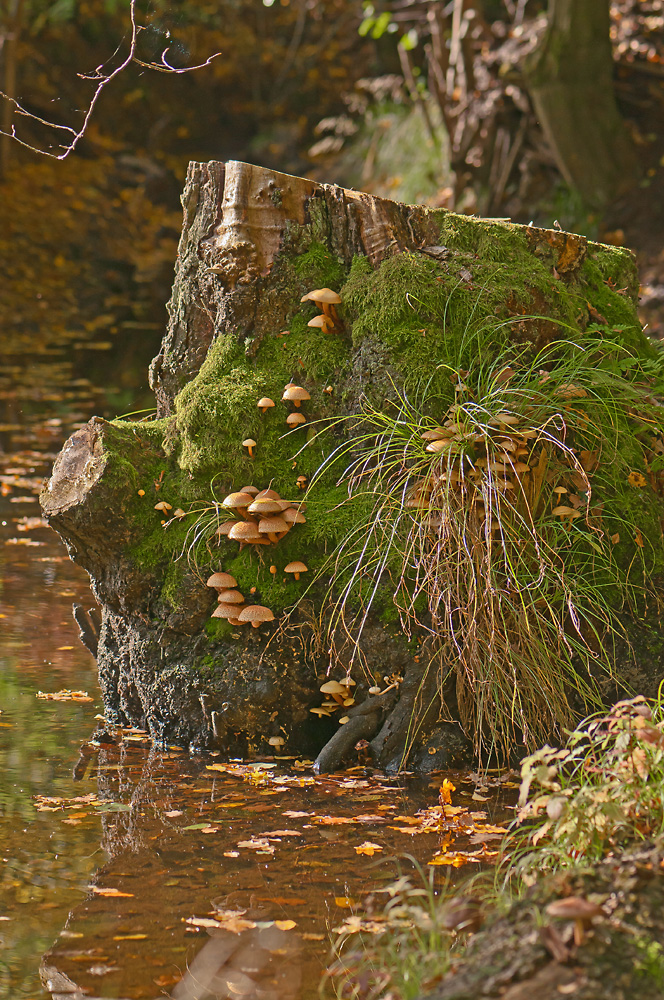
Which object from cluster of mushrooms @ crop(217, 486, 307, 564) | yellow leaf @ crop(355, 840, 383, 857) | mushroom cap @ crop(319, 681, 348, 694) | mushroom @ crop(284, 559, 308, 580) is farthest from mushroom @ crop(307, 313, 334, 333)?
yellow leaf @ crop(355, 840, 383, 857)

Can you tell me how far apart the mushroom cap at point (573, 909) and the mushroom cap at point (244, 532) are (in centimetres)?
230

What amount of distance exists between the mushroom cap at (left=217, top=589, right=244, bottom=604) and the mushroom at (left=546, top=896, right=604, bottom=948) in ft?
7.37

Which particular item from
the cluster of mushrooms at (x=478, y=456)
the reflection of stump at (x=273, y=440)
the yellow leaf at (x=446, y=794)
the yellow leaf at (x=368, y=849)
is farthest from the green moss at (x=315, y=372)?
the yellow leaf at (x=368, y=849)

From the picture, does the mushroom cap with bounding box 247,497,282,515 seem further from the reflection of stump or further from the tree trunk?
the tree trunk

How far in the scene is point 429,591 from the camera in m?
3.77

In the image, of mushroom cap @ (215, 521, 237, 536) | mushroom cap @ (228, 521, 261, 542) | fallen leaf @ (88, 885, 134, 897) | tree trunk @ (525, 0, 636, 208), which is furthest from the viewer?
tree trunk @ (525, 0, 636, 208)

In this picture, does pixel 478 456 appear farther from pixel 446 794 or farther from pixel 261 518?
pixel 446 794

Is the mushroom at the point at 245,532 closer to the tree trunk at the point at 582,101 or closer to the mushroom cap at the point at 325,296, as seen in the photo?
the mushroom cap at the point at 325,296

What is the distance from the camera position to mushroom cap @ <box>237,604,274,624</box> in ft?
13.1

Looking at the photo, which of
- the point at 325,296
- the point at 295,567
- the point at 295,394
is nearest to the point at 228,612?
the point at 295,567

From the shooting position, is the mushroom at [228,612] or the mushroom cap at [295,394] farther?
the mushroom cap at [295,394]

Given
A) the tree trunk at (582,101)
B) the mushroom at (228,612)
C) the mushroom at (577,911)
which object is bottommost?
the mushroom at (577,911)

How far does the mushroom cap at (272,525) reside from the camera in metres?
4.02

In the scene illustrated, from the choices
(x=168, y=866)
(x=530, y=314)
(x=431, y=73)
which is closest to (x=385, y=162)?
(x=431, y=73)
